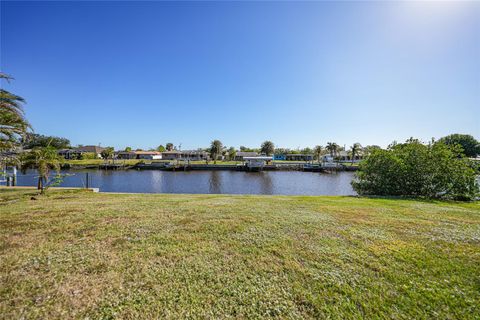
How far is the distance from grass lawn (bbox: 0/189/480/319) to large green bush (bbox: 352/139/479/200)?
289 inches

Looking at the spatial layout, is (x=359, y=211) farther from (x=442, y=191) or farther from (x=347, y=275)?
(x=442, y=191)

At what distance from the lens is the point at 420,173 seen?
12.4 metres

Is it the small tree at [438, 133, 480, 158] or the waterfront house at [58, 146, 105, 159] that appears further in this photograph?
the small tree at [438, 133, 480, 158]

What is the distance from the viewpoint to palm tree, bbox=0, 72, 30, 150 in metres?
7.72

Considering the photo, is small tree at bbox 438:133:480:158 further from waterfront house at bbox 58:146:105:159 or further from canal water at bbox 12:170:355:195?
waterfront house at bbox 58:146:105:159

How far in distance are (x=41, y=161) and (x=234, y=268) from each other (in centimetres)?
1468

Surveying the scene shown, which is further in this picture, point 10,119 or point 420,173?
point 420,173

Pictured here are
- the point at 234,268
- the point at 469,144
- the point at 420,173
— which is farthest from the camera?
the point at 469,144

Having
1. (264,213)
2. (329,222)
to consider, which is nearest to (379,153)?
(329,222)

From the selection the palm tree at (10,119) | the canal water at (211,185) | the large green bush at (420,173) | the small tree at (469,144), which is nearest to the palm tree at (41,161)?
the palm tree at (10,119)

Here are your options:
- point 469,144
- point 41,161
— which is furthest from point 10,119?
point 469,144

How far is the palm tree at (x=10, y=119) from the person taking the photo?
25.3 ft

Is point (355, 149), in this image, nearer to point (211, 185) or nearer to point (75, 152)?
point (211, 185)

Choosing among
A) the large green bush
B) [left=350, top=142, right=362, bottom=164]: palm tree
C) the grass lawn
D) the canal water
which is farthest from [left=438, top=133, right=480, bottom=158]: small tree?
the grass lawn
